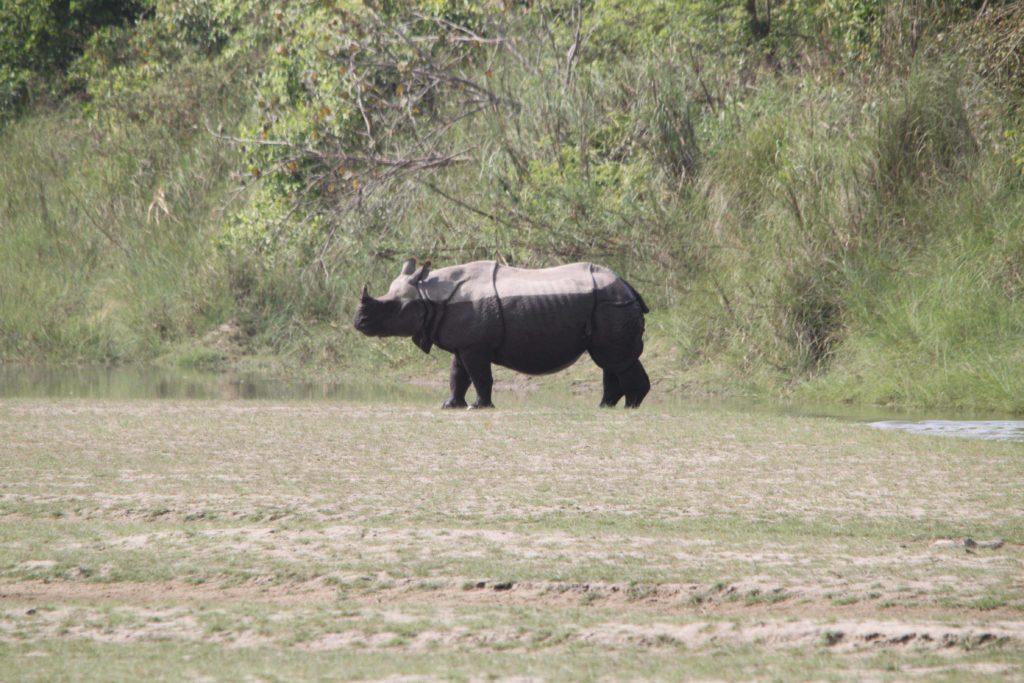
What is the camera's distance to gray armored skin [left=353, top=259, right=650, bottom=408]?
37.7ft

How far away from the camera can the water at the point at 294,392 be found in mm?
10445

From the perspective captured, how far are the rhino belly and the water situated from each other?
1.31m

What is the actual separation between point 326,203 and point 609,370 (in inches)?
293

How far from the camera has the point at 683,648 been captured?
4289mm

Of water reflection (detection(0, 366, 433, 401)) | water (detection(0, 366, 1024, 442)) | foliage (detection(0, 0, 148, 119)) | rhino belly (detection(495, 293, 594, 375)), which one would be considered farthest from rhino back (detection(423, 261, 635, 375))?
foliage (detection(0, 0, 148, 119))

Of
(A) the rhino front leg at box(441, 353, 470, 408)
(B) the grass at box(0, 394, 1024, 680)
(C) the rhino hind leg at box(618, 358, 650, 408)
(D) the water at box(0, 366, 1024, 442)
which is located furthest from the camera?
(C) the rhino hind leg at box(618, 358, 650, 408)

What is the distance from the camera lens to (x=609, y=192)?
16.0 metres

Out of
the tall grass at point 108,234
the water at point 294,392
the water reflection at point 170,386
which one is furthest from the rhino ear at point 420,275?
the tall grass at point 108,234

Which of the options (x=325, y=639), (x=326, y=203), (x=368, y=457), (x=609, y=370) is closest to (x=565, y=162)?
(x=326, y=203)

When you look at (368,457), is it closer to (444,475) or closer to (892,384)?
(444,475)

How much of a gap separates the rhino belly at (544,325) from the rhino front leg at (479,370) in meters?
0.19

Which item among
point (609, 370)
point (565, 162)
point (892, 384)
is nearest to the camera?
point (609, 370)

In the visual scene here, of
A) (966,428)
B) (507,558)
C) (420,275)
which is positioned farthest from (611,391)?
(507,558)

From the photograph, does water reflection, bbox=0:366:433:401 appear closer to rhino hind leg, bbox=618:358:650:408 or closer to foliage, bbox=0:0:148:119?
rhino hind leg, bbox=618:358:650:408
